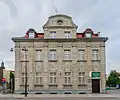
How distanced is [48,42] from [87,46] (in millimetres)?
7394

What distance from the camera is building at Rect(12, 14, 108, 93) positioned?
51375 mm

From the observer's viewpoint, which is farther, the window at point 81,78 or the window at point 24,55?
the window at point 24,55

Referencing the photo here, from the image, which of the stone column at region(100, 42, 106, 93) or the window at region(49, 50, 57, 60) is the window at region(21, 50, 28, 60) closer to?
the window at region(49, 50, 57, 60)

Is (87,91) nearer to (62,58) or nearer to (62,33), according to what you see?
(62,58)

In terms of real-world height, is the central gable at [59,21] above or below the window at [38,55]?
above

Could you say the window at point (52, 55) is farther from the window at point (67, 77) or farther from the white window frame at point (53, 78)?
the window at point (67, 77)

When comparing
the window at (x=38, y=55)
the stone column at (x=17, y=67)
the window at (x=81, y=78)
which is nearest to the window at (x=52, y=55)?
the window at (x=38, y=55)

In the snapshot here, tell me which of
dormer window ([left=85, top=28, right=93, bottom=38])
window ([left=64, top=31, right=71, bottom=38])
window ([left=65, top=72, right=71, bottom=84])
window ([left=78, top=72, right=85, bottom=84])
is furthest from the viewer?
dormer window ([left=85, top=28, right=93, bottom=38])

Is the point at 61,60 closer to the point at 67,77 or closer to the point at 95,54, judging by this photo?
the point at 67,77

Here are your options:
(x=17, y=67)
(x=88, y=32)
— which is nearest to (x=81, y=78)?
(x=88, y=32)

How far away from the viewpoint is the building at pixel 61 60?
2023 inches

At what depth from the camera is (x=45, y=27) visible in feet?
173

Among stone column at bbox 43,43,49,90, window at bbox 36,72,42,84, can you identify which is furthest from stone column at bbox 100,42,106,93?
window at bbox 36,72,42,84

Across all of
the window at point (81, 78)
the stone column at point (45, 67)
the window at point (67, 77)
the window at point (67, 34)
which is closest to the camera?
the stone column at point (45, 67)
